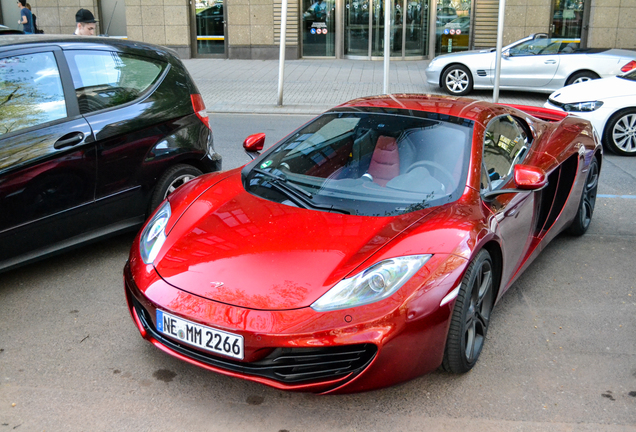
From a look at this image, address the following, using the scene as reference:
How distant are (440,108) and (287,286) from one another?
6.10 ft

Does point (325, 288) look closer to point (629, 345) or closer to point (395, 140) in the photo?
point (395, 140)

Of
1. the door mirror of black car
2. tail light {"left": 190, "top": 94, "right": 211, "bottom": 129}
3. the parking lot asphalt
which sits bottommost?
the parking lot asphalt

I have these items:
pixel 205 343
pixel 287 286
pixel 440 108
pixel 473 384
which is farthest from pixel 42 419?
pixel 440 108

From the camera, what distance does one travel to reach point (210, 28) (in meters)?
20.5

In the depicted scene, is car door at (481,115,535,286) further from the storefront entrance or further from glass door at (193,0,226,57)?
glass door at (193,0,226,57)

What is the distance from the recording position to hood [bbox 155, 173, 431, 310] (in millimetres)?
3062

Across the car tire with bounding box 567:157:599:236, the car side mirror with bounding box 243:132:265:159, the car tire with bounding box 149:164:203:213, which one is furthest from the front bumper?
the car tire with bounding box 567:157:599:236

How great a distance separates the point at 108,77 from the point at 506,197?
10.2 ft

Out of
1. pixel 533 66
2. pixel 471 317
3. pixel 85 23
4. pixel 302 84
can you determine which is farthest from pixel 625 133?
pixel 302 84

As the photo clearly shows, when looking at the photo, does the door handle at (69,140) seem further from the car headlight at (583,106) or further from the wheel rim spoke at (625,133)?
the wheel rim spoke at (625,133)

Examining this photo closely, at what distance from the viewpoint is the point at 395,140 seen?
4.08m

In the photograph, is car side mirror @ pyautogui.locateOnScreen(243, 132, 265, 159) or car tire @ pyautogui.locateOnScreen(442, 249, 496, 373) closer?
car tire @ pyautogui.locateOnScreen(442, 249, 496, 373)

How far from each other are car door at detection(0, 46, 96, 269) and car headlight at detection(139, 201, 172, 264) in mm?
889

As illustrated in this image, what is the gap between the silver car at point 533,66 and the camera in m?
12.8
